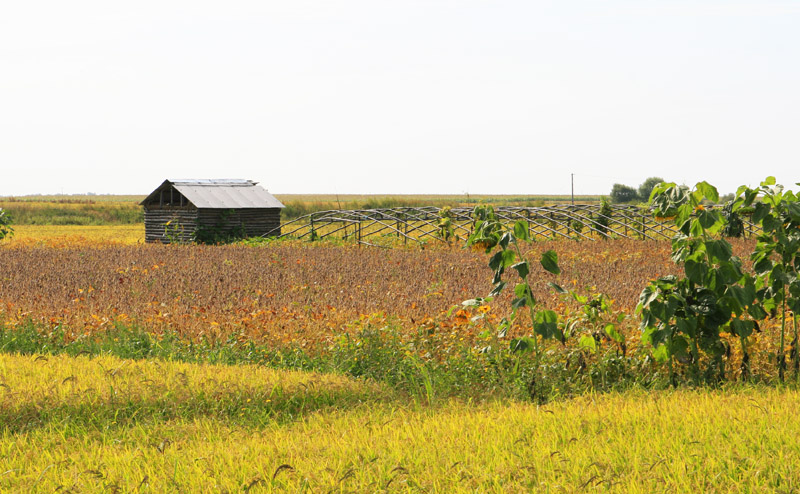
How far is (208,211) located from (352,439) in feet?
76.5

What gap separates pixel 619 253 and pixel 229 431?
15.0 m

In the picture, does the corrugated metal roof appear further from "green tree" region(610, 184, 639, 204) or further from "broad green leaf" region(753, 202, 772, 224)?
"green tree" region(610, 184, 639, 204)

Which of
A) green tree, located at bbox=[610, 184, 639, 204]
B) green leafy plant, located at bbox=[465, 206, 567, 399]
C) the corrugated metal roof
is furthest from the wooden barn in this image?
green tree, located at bbox=[610, 184, 639, 204]

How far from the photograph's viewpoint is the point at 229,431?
5.46 m

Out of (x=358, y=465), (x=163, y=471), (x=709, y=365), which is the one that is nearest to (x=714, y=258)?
(x=709, y=365)

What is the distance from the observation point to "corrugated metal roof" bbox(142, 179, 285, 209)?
2706 centimetres

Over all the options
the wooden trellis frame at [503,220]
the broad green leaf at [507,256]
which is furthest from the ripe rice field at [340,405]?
the wooden trellis frame at [503,220]

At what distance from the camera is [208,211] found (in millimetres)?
26953

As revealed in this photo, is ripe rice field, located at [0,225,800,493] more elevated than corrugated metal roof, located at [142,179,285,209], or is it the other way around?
corrugated metal roof, located at [142,179,285,209]

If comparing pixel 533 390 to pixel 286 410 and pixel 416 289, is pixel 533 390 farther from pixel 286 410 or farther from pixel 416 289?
pixel 416 289

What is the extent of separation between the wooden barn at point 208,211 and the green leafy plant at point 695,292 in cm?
2142

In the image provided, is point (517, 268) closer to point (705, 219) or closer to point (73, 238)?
point (705, 219)

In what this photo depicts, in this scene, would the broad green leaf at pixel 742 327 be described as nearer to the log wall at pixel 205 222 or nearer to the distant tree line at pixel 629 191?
the log wall at pixel 205 222

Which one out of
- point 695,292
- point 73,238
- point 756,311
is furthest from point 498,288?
point 73,238
